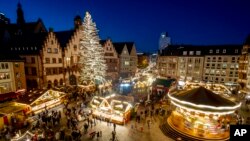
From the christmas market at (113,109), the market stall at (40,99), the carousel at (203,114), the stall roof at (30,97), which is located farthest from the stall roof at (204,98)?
the stall roof at (30,97)

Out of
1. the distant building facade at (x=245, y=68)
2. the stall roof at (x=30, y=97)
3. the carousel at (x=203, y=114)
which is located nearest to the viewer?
the carousel at (x=203, y=114)

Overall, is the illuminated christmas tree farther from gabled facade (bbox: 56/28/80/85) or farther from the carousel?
the carousel

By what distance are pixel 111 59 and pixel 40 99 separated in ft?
95.9

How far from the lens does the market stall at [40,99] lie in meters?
21.5

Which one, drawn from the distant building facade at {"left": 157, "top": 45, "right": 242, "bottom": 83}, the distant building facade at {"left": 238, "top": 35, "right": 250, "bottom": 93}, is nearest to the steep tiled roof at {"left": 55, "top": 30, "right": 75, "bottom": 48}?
the distant building facade at {"left": 157, "top": 45, "right": 242, "bottom": 83}

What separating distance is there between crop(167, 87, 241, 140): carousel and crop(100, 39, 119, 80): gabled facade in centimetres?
3226

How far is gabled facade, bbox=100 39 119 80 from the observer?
48.1 meters

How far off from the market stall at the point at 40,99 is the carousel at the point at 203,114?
1829 cm

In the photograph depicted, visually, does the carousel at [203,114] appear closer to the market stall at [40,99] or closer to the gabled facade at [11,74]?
the market stall at [40,99]

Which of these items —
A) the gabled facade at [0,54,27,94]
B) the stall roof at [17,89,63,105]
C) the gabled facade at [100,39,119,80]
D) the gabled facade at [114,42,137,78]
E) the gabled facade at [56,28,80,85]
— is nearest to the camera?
the stall roof at [17,89,63,105]

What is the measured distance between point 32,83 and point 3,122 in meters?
16.4

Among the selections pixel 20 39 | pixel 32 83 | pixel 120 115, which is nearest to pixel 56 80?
pixel 32 83

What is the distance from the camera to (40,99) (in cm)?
2267

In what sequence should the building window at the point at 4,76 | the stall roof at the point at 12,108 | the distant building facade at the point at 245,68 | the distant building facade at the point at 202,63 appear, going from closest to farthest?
the stall roof at the point at 12,108, the building window at the point at 4,76, the distant building facade at the point at 245,68, the distant building facade at the point at 202,63
